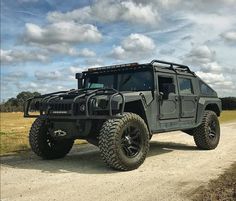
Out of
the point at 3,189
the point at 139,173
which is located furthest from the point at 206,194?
the point at 3,189

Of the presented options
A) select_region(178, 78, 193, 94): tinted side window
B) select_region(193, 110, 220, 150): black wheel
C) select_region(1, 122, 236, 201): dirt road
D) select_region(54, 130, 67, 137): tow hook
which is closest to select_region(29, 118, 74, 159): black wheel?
select_region(1, 122, 236, 201): dirt road

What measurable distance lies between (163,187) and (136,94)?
2.56m

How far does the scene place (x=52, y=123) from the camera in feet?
28.9

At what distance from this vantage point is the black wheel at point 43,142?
9.02 meters

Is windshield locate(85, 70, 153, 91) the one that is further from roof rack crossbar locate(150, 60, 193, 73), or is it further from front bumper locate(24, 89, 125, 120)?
front bumper locate(24, 89, 125, 120)

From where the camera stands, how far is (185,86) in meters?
10.6

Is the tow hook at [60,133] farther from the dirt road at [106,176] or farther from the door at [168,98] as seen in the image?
the door at [168,98]

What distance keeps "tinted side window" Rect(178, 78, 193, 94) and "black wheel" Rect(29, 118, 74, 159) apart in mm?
3075

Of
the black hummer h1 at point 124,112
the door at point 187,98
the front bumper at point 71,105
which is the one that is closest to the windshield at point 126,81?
the black hummer h1 at point 124,112

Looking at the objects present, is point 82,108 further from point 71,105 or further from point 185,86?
point 185,86

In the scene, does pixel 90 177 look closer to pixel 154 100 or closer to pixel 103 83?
pixel 154 100

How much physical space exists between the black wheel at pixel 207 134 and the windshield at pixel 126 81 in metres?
2.39

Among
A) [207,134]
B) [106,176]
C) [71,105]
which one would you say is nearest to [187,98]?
[207,134]

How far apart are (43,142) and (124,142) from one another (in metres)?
2.08
